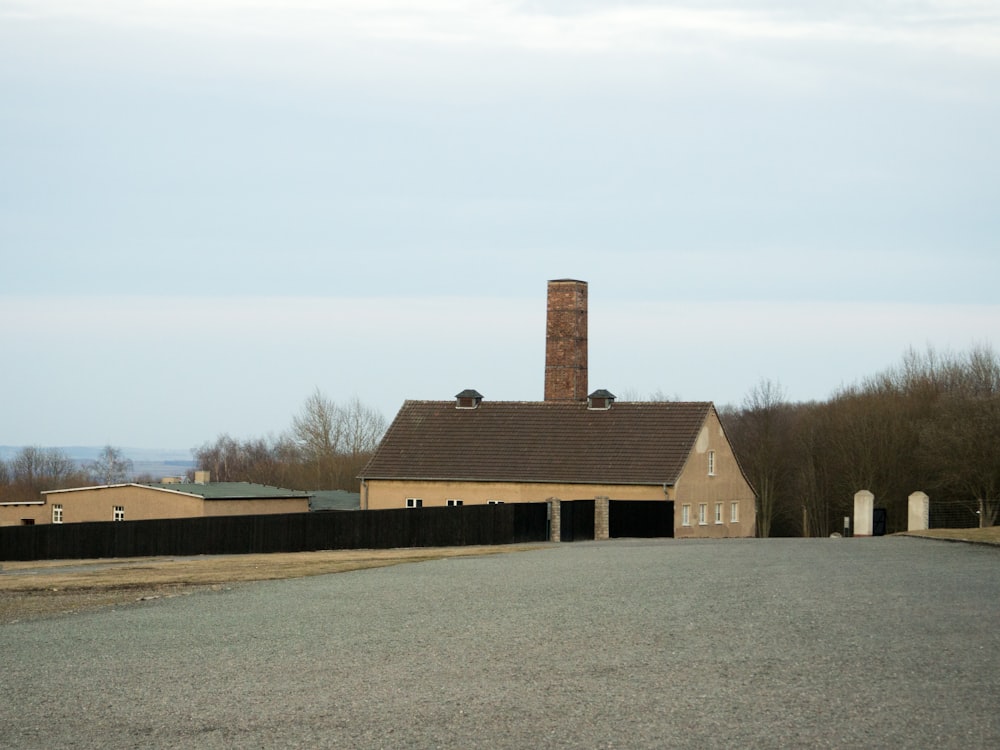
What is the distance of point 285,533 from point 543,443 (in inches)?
653

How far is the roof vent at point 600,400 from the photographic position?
179 feet

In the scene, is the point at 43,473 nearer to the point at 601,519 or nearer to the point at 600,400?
the point at 600,400

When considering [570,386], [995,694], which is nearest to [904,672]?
[995,694]

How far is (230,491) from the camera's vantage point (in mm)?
59312

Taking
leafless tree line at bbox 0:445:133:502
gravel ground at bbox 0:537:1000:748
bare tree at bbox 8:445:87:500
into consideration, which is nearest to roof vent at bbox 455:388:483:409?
gravel ground at bbox 0:537:1000:748

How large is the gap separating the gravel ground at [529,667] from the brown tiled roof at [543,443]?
105 ft

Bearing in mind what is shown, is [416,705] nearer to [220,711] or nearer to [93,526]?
[220,711]

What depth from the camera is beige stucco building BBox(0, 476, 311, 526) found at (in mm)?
55688

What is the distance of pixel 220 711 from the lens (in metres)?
9.73

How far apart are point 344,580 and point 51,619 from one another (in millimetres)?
5574

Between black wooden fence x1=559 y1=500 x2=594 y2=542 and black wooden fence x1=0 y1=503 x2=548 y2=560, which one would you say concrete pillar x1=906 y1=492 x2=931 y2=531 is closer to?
black wooden fence x1=559 y1=500 x2=594 y2=542

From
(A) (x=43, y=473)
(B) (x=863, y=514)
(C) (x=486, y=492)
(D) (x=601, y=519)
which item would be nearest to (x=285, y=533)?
(D) (x=601, y=519)

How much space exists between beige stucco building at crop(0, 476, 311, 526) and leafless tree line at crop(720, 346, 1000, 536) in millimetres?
29587

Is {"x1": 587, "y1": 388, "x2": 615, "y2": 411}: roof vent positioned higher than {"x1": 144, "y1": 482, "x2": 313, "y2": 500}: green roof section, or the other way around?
{"x1": 587, "y1": 388, "x2": 615, "y2": 411}: roof vent
